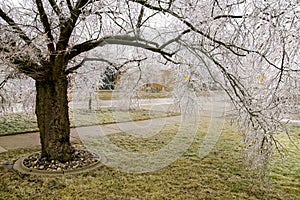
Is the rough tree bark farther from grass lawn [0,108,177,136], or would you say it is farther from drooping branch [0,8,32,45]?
grass lawn [0,108,177,136]

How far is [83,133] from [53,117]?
257 cm

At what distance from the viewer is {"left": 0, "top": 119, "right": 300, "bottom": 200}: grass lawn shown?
3074mm

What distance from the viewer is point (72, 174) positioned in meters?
3.63

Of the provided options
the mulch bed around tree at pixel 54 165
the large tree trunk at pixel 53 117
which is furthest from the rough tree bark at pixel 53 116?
the mulch bed around tree at pixel 54 165

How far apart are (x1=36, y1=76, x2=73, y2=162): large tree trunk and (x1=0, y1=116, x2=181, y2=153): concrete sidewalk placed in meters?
1.38

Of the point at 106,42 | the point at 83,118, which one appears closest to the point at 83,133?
the point at 83,118

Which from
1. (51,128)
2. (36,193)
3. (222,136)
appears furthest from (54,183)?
(222,136)

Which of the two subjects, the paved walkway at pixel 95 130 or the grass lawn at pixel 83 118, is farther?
the grass lawn at pixel 83 118

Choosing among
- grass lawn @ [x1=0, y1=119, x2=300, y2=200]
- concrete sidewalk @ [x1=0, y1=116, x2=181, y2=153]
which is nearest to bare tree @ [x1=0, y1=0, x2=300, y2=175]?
grass lawn @ [x1=0, y1=119, x2=300, y2=200]

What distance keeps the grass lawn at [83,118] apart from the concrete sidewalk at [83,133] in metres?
0.41

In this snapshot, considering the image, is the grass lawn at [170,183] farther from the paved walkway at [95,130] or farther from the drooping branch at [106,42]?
the drooping branch at [106,42]

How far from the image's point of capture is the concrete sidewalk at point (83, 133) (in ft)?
17.1

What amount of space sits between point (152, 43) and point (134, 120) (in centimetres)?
447

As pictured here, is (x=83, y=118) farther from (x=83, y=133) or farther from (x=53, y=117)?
(x=53, y=117)
